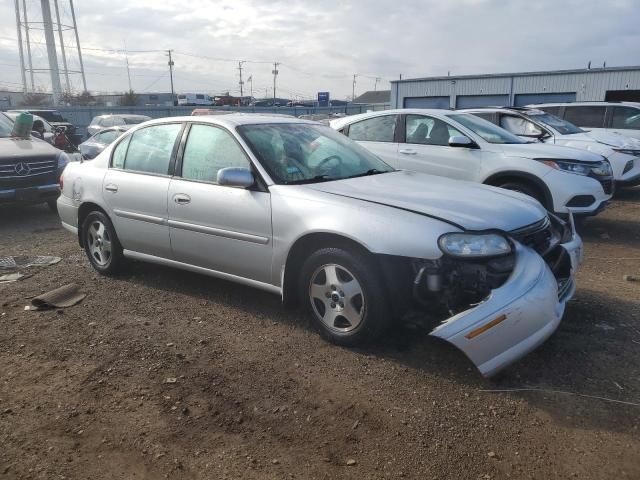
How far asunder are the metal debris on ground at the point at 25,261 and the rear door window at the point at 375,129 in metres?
4.39

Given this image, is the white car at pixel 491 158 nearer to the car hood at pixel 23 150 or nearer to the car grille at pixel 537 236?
the car grille at pixel 537 236

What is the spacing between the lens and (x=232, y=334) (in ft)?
12.9

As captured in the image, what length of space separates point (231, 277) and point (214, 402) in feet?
4.42

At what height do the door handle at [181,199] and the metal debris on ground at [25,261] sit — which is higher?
the door handle at [181,199]

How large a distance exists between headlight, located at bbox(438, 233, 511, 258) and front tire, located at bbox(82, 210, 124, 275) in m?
3.35

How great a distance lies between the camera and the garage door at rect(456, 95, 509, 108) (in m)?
31.1

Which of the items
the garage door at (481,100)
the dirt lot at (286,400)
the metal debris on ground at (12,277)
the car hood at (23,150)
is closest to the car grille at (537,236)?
the dirt lot at (286,400)

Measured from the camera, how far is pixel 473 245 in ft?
10.4

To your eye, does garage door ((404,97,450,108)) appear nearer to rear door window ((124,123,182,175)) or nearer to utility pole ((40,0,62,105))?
rear door window ((124,123,182,175))

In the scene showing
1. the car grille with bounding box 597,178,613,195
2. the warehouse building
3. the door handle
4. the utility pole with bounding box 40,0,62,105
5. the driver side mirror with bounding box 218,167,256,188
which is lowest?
the car grille with bounding box 597,178,613,195

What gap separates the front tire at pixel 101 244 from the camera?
5133 mm

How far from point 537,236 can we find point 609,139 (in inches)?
312

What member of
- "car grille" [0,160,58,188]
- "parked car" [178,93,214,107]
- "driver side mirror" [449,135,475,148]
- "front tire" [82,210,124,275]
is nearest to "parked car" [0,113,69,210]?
"car grille" [0,160,58,188]

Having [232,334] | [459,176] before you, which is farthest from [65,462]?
[459,176]
